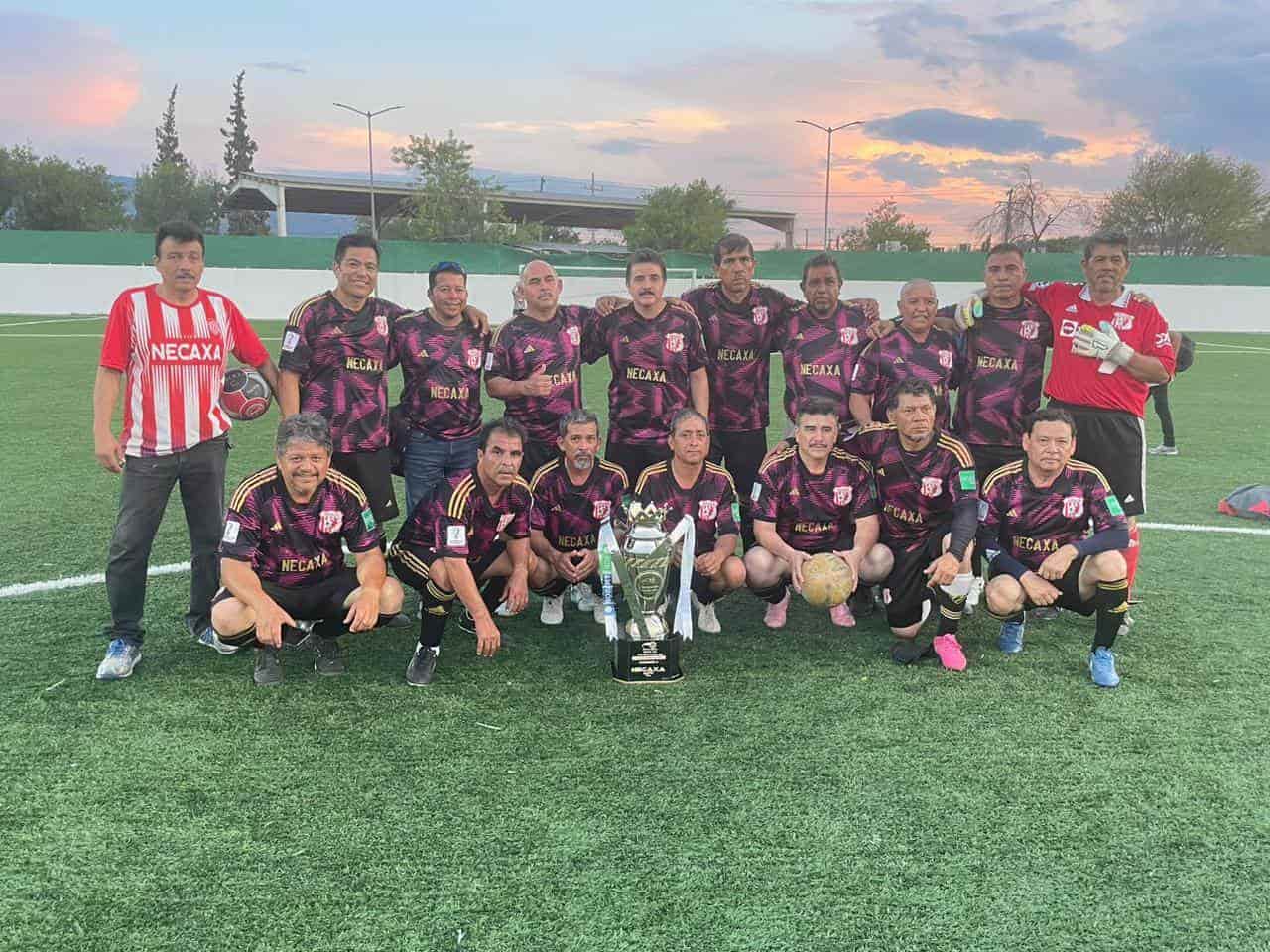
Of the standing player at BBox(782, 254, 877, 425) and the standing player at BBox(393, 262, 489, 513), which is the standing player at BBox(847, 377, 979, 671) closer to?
the standing player at BBox(782, 254, 877, 425)

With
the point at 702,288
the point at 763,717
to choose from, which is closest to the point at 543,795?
the point at 763,717

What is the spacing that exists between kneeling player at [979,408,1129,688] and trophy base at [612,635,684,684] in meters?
1.49

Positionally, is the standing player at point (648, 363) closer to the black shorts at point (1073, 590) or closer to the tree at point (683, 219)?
the black shorts at point (1073, 590)

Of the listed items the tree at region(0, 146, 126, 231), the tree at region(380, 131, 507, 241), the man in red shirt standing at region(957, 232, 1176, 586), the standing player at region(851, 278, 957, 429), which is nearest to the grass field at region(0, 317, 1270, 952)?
the man in red shirt standing at region(957, 232, 1176, 586)

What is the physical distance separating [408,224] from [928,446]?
44878mm

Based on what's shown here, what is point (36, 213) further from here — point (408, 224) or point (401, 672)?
point (401, 672)

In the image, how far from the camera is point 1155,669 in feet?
13.4

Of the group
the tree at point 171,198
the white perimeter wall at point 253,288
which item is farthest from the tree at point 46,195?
the white perimeter wall at point 253,288

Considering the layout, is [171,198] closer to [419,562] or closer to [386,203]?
[386,203]

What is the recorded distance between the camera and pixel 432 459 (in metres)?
4.87

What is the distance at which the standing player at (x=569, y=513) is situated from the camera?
4.61 meters

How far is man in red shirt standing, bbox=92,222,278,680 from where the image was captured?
390cm

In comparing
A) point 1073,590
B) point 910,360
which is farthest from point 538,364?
point 1073,590

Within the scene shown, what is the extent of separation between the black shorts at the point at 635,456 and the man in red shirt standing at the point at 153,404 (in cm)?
211
